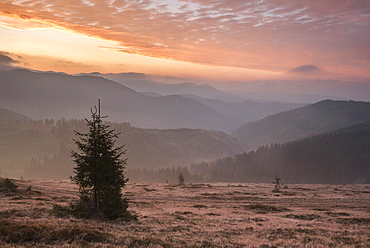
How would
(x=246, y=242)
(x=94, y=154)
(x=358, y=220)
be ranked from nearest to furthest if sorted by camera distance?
(x=246, y=242) → (x=94, y=154) → (x=358, y=220)

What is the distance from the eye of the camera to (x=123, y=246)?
56.0 feet

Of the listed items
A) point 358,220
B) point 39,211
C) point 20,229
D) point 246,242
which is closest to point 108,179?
point 39,211

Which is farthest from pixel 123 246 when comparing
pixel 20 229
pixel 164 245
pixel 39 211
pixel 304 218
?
pixel 304 218

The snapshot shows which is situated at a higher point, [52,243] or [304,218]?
[52,243]

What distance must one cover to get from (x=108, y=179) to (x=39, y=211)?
8.23m

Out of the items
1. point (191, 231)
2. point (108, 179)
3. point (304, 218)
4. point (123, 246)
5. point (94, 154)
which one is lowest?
point (304, 218)

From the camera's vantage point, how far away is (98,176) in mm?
27344

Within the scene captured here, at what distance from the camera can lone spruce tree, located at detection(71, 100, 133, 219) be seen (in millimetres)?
27531

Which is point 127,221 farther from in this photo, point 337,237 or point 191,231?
point 337,237

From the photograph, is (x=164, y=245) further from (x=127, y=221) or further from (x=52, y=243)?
(x=127, y=221)

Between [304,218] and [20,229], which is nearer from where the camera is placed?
[20,229]

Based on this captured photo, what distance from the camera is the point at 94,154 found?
27844mm

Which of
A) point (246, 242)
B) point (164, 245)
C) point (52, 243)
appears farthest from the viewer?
point (246, 242)

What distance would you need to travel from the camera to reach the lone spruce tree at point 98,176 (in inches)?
1084
